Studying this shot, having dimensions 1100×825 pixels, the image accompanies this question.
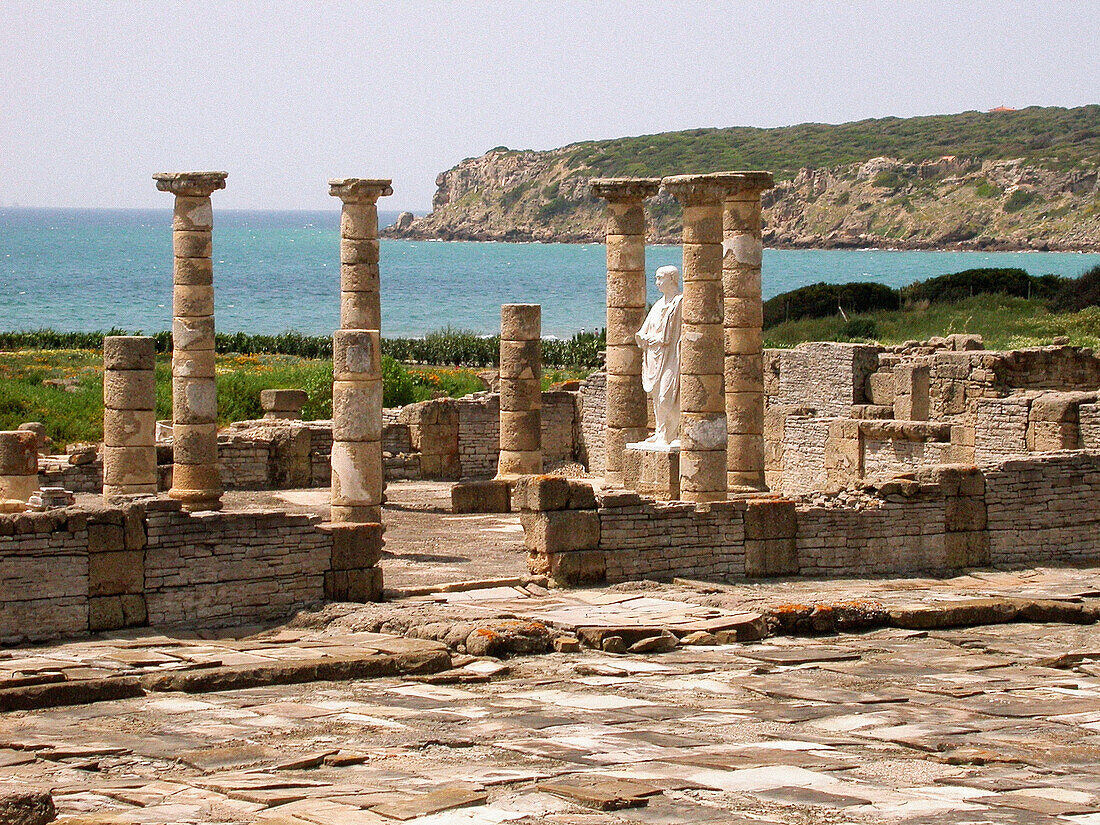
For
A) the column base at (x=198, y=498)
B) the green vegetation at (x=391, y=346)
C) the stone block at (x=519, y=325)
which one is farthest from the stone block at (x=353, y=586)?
the green vegetation at (x=391, y=346)

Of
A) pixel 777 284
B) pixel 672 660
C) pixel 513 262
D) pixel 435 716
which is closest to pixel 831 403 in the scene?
pixel 672 660

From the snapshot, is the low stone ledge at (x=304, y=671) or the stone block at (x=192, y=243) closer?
the low stone ledge at (x=304, y=671)

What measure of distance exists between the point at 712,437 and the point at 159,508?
658cm

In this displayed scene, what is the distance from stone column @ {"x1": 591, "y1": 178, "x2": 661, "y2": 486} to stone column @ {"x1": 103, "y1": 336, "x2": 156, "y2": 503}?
5497mm

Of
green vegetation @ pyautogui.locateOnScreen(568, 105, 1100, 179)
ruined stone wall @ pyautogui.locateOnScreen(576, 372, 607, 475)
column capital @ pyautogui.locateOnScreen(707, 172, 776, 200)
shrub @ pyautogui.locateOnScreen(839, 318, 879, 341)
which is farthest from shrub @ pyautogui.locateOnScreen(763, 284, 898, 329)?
green vegetation @ pyautogui.locateOnScreen(568, 105, 1100, 179)

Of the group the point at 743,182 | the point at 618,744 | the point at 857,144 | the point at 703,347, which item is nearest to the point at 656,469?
the point at 703,347

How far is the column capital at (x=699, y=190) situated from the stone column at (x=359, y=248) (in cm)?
Result: 336

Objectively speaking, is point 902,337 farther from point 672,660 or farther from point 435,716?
point 435,716

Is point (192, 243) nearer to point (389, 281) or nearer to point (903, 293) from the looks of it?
point (903, 293)

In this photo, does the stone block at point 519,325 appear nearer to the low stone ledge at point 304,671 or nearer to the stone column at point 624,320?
the stone column at point 624,320

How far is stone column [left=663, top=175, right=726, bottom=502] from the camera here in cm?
1897

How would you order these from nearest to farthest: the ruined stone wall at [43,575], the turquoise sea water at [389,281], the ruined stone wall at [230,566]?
1. the ruined stone wall at [43,575]
2. the ruined stone wall at [230,566]
3. the turquoise sea water at [389,281]

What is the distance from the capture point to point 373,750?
10469 millimetres

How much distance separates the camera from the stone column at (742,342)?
20359mm
